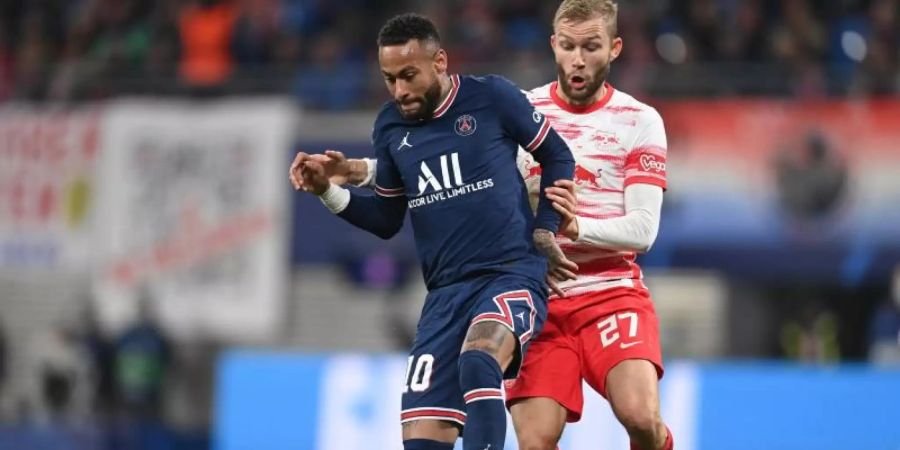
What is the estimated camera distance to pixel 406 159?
7.02 meters

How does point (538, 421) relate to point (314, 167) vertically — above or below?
below

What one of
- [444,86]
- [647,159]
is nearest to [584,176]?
[647,159]

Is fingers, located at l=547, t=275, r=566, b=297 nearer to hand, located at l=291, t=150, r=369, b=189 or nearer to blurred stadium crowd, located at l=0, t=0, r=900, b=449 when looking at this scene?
hand, located at l=291, t=150, r=369, b=189

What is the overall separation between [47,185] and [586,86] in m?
11.9

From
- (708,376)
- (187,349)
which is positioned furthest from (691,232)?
(187,349)

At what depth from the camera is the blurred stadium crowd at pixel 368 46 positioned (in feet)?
48.0

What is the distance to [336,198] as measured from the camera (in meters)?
7.15

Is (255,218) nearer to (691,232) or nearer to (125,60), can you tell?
(125,60)

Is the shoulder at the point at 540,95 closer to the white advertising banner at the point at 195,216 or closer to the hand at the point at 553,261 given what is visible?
the hand at the point at 553,261

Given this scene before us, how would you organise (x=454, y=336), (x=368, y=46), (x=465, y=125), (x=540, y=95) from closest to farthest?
(x=454, y=336) → (x=465, y=125) → (x=540, y=95) → (x=368, y=46)

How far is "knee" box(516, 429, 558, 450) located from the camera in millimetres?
7141

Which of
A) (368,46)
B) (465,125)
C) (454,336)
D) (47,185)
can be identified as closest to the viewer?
(454,336)

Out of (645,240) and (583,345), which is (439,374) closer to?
(583,345)

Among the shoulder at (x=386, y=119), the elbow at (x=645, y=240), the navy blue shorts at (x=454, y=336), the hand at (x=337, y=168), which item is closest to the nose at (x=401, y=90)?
the shoulder at (x=386, y=119)
